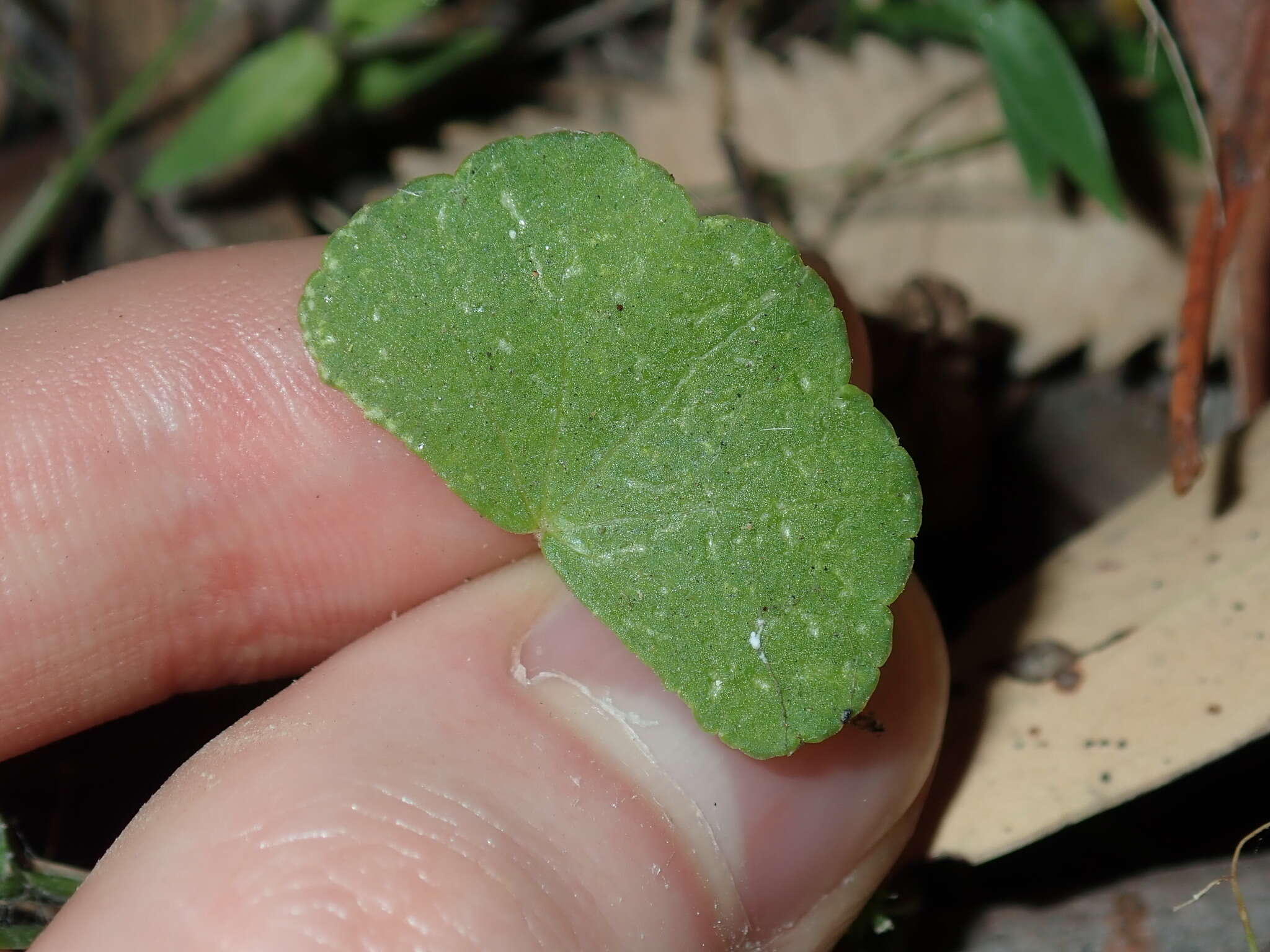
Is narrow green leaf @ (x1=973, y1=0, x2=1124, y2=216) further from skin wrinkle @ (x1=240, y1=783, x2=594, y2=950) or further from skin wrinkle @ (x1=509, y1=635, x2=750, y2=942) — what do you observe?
skin wrinkle @ (x1=240, y1=783, x2=594, y2=950)

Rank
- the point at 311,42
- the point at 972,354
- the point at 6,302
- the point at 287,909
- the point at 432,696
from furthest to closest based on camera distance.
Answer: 1. the point at 311,42
2. the point at 972,354
3. the point at 6,302
4. the point at 432,696
5. the point at 287,909

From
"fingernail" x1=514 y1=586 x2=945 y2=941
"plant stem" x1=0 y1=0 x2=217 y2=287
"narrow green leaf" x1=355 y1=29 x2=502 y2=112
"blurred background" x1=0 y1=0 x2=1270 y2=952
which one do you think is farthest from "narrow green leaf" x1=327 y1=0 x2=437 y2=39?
"fingernail" x1=514 y1=586 x2=945 y2=941

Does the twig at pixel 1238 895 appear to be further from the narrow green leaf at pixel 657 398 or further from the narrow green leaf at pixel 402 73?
the narrow green leaf at pixel 402 73

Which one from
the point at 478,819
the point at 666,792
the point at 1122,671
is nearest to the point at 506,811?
the point at 478,819

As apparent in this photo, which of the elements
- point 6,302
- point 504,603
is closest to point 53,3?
point 6,302

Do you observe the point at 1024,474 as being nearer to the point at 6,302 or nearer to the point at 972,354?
the point at 972,354

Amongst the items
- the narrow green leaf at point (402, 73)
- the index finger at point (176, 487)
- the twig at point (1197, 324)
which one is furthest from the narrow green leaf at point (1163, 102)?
the index finger at point (176, 487)

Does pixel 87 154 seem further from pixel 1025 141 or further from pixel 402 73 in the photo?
pixel 1025 141
